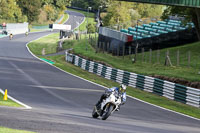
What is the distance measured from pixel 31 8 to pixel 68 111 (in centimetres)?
11904

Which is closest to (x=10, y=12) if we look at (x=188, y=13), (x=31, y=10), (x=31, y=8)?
(x=31, y=10)

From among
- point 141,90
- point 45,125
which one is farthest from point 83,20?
point 45,125

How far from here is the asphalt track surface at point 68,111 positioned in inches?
533

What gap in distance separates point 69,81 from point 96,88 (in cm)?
375

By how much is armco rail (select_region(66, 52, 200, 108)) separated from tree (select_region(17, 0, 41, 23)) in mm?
94968

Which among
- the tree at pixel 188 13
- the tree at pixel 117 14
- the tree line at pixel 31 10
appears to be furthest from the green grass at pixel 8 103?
the tree line at pixel 31 10

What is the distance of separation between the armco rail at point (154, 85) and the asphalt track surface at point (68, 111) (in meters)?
3.08

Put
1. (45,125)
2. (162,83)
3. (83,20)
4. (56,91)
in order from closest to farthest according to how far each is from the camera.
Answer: (45,125), (56,91), (162,83), (83,20)

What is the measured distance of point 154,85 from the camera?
102 feet

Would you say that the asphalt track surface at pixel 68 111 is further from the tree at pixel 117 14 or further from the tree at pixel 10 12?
the tree at pixel 10 12

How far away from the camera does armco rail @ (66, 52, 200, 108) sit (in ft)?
88.1

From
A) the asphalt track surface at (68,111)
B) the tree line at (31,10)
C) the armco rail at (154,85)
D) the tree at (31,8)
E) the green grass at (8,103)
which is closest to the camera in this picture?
the asphalt track surface at (68,111)

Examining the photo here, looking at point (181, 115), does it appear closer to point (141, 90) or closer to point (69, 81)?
point (141, 90)

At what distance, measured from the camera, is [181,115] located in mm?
22344
